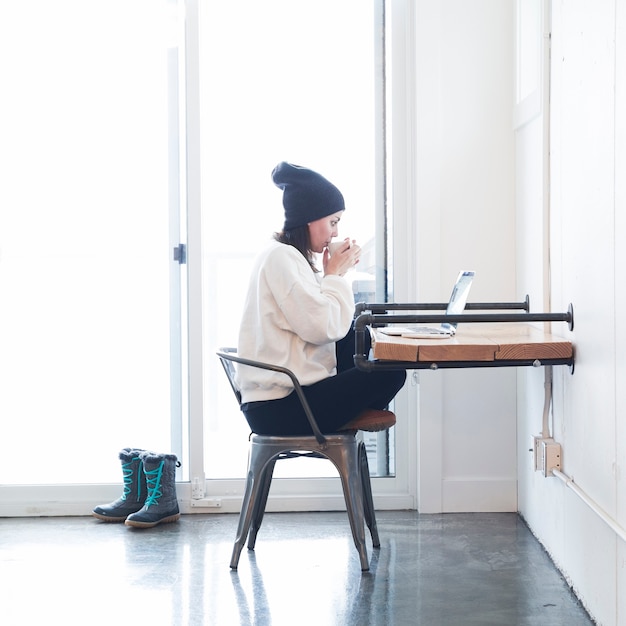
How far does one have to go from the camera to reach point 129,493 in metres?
3.13

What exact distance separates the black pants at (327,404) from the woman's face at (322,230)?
1.44 feet

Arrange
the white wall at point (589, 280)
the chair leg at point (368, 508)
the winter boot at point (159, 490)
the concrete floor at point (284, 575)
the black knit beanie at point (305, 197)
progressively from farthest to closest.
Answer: the winter boot at point (159, 490) → the chair leg at point (368, 508) → the black knit beanie at point (305, 197) → the concrete floor at point (284, 575) → the white wall at point (589, 280)

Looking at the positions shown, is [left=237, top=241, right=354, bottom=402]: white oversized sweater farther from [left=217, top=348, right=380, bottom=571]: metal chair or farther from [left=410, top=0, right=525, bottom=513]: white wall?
[left=410, top=0, right=525, bottom=513]: white wall

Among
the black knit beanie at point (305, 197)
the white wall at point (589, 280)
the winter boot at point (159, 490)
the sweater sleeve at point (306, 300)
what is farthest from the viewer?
the winter boot at point (159, 490)

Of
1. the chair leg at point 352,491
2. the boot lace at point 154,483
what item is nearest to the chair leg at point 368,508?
the chair leg at point 352,491

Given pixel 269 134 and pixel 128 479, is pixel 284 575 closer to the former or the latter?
pixel 128 479

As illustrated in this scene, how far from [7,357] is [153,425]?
0.63 meters

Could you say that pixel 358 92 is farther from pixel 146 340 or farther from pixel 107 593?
pixel 107 593

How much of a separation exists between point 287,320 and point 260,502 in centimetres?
63

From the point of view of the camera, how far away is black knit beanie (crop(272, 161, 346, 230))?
8.64 ft

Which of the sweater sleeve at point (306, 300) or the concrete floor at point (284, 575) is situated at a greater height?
the sweater sleeve at point (306, 300)

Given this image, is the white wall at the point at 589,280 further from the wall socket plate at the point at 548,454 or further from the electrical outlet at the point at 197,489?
the electrical outlet at the point at 197,489

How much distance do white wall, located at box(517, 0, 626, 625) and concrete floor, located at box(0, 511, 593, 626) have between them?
183 mm

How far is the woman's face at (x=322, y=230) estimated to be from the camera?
8.75 ft
